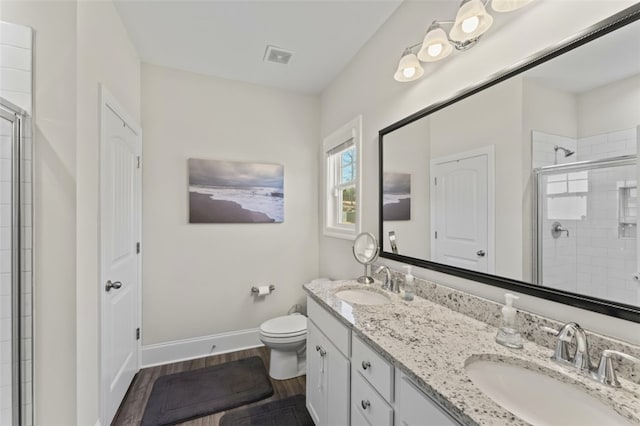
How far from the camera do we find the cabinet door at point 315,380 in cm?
150

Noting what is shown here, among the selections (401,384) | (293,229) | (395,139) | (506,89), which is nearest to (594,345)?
(401,384)

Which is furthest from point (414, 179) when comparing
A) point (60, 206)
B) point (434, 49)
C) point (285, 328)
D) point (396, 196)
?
point (60, 206)

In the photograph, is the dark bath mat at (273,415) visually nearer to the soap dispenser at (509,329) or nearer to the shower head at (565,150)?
the soap dispenser at (509,329)

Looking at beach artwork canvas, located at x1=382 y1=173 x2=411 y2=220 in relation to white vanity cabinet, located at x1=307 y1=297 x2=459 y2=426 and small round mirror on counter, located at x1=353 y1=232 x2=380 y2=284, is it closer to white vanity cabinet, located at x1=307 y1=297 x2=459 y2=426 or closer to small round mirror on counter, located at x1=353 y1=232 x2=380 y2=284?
small round mirror on counter, located at x1=353 y1=232 x2=380 y2=284

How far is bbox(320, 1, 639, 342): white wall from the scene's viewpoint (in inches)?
35.4

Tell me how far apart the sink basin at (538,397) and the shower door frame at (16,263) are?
6.03ft

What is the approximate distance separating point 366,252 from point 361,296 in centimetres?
31

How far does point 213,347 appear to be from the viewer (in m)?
2.54

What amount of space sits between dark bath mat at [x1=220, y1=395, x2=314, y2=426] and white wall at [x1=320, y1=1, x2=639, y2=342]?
1039 millimetres

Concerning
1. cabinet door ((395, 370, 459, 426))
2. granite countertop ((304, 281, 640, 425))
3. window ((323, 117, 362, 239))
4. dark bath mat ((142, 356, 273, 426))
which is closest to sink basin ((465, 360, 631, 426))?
granite countertop ((304, 281, 640, 425))

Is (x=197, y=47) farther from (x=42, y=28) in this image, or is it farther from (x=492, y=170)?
(x=492, y=170)

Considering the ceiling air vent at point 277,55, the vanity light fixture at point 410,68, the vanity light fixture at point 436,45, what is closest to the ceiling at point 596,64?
the vanity light fixture at point 436,45

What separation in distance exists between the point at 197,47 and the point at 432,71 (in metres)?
1.82

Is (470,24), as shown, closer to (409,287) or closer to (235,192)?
(409,287)
